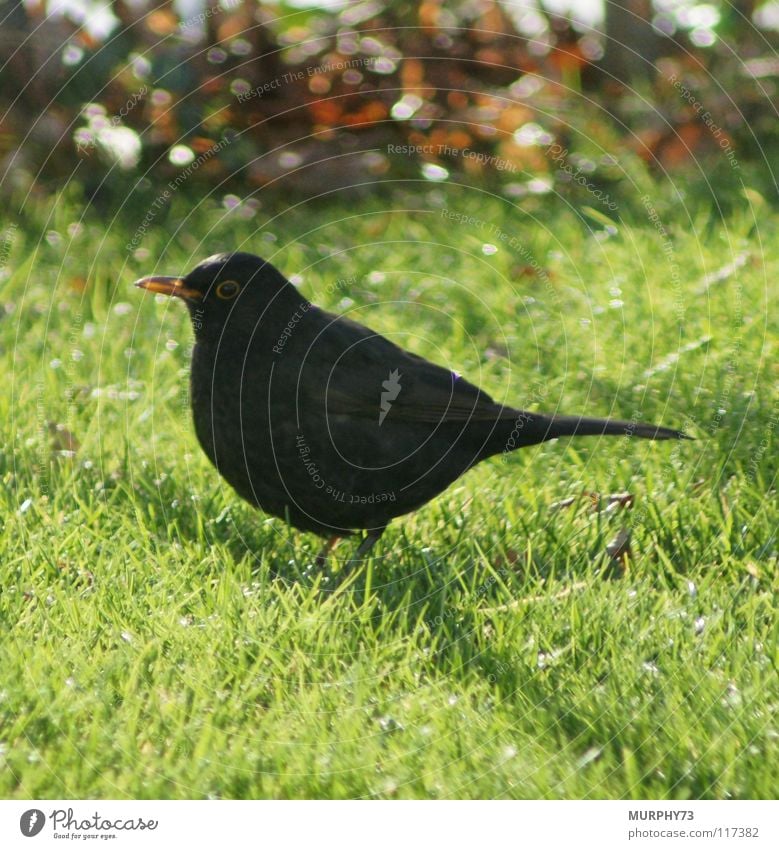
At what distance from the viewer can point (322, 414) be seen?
143 inches

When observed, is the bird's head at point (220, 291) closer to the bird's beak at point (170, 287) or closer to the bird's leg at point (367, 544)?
the bird's beak at point (170, 287)

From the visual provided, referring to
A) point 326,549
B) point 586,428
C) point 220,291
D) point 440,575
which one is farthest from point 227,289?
point 586,428

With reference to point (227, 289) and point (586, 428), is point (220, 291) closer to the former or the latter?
point (227, 289)

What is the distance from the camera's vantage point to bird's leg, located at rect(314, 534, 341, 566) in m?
3.83

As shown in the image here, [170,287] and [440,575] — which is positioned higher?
[170,287]

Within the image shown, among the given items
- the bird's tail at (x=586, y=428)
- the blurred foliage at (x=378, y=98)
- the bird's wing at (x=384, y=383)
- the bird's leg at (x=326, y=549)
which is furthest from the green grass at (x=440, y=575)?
the blurred foliage at (x=378, y=98)

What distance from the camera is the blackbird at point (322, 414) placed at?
357 cm

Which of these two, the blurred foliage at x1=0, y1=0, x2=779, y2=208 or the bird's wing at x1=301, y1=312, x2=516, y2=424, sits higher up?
the blurred foliage at x1=0, y1=0, x2=779, y2=208

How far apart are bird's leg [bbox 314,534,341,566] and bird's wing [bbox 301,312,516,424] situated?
51 centimetres

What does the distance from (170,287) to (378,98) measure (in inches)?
146

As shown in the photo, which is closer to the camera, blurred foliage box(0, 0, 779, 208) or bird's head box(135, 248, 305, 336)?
bird's head box(135, 248, 305, 336)

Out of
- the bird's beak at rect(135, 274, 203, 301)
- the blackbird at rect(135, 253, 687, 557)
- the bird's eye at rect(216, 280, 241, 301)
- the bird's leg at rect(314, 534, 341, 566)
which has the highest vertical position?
the bird's eye at rect(216, 280, 241, 301)

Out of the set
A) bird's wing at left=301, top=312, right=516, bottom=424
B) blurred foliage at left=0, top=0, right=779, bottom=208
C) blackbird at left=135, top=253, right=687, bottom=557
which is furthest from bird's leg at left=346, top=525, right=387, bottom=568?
blurred foliage at left=0, top=0, right=779, bottom=208

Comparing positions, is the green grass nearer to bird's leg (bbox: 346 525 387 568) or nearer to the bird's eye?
bird's leg (bbox: 346 525 387 568)
